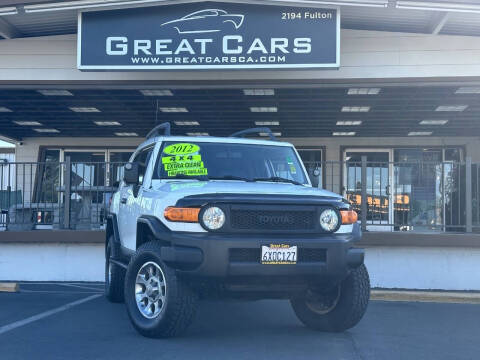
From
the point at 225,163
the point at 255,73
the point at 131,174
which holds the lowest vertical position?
the point at 131,174

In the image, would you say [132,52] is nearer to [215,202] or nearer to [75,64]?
[75,64]

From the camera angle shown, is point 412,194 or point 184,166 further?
point 412,194

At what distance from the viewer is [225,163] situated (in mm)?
6754

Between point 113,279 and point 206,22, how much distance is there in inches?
199

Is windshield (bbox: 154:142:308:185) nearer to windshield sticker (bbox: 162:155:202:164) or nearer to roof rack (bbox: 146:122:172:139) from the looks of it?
windshield sticker (bbox: 162:155:202:164)

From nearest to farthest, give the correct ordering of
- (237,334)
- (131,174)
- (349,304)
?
(349,304) < (237,334) < (131,174)

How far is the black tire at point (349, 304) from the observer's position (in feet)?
19.4

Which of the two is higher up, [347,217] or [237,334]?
[347,217]

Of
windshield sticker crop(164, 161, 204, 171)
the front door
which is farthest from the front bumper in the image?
windshield sticker crop(164, 161, 204, 171)

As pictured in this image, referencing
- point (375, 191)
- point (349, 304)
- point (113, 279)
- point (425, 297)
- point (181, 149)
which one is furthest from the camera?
point (375, 191)

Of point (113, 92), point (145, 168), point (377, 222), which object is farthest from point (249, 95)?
point (145, 168)

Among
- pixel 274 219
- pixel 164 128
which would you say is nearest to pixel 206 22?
pixel 164 128

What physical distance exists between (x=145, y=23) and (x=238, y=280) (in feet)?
22.4

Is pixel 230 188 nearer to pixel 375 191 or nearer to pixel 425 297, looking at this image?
pixel 425 297
